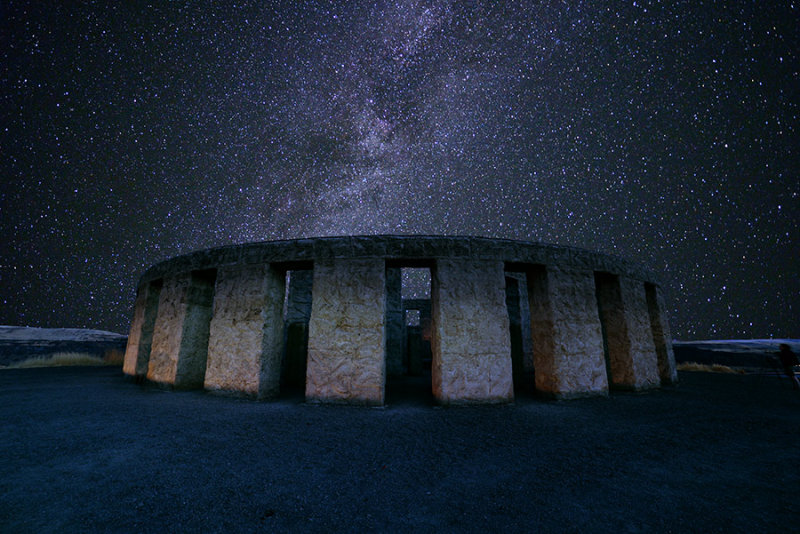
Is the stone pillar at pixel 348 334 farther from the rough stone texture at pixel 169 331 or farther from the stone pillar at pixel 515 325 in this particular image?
the stone pillar at pixel 515 325

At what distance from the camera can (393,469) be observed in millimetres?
3123

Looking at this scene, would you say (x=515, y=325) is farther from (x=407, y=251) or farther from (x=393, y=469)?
(x=393, y=469)

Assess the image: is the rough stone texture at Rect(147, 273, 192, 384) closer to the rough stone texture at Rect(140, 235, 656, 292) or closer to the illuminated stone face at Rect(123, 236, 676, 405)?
the illuminated stone face at Rect(123, 236, 676, 405)

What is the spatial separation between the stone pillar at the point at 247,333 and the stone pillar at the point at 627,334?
806 cm

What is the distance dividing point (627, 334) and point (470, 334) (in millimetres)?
4434

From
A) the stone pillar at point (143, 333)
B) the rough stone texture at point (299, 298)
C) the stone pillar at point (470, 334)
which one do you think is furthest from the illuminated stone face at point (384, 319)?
the rough stone texture at point (299, 298)

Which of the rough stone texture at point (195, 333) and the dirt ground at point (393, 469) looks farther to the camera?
the rough stone texture at point (195, 333)

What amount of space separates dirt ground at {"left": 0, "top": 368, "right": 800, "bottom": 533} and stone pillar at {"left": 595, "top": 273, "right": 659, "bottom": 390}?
6.45 feet

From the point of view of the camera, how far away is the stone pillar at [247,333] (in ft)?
20.9

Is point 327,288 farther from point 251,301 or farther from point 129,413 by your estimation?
point 129,413

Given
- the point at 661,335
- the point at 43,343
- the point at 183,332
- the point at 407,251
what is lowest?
the point at 43,343

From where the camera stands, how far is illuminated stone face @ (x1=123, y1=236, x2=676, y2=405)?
595 cm

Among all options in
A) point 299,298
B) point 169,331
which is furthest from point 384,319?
point 169,331

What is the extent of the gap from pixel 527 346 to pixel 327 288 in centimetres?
938
